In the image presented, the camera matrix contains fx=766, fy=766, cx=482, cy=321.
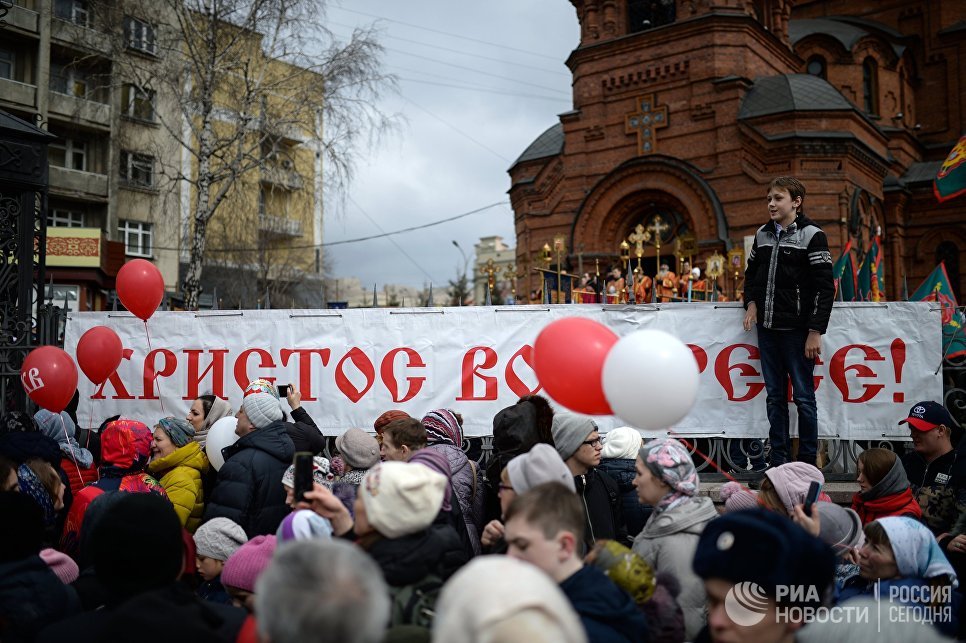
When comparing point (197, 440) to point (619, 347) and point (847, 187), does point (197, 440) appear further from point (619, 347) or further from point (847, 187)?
point (847, 187)

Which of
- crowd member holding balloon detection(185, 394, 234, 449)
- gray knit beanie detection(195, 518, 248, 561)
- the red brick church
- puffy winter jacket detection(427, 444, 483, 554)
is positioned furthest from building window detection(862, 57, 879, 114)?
gray knit beanie detection(195, 518, 248, 561)

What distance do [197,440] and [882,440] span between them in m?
5.59

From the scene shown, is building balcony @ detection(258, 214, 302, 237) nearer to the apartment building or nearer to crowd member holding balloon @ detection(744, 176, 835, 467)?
the apartment building

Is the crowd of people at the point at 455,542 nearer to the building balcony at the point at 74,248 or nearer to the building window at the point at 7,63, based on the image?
the building balcony at the point at 74,248

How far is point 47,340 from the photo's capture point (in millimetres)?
7691

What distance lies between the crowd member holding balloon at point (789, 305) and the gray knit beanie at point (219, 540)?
435 cm

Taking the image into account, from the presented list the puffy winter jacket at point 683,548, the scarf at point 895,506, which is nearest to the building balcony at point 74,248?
the puffy winter jacket at point 683,548

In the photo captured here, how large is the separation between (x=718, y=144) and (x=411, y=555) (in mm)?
20877

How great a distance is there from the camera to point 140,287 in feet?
23.7

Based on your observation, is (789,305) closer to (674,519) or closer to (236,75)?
(674,519)

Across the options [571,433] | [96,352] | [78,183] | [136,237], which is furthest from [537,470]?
[136,237]

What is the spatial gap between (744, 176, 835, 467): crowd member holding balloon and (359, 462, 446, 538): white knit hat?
13.5 ft

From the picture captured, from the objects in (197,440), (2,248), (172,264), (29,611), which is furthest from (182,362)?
(172,264)

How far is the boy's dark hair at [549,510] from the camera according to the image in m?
2.77
